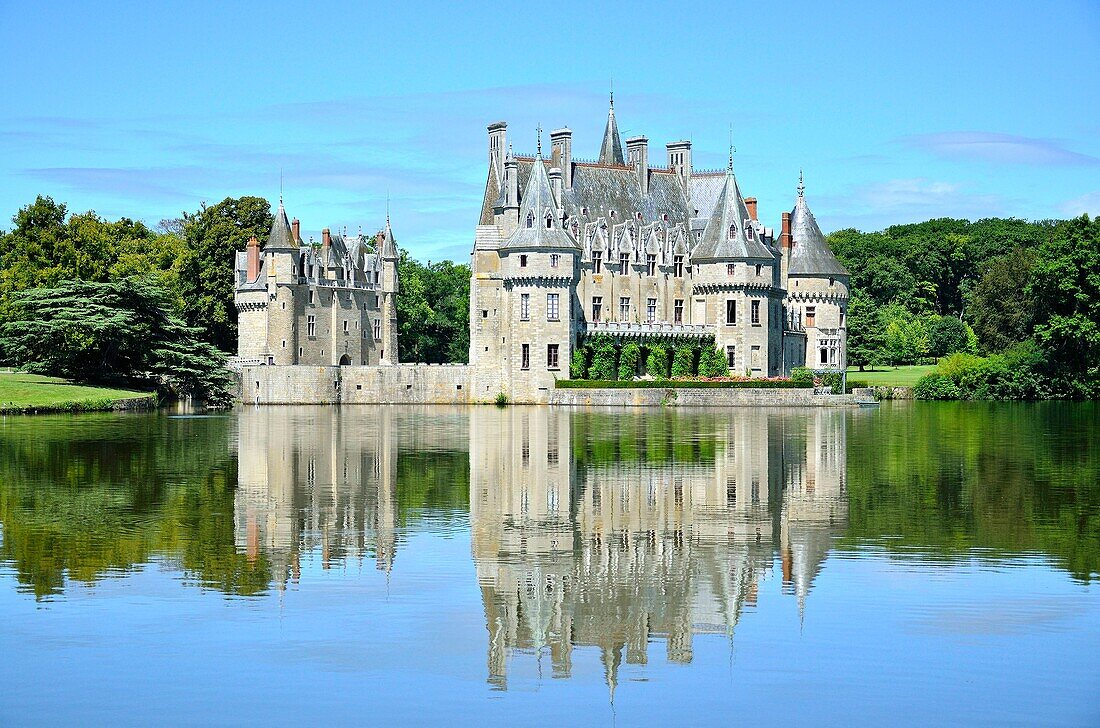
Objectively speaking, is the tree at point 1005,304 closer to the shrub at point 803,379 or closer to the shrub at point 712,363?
the shrub at point 712,363

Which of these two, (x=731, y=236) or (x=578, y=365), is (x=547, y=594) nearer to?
(x=578, y=365)

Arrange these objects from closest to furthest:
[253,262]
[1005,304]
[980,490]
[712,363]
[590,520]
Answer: [590,520]
[980,490]
[712,363]
[253,262]
[1005,304]

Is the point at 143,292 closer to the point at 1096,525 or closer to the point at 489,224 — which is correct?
the point at 489,224

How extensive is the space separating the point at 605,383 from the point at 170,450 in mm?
35576

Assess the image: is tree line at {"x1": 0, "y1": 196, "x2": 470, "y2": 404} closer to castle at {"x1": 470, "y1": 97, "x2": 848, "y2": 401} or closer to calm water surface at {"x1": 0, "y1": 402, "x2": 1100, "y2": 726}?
A: castle at {"x1": 470, "y1": 97, "x2": 848, "y2": 401}

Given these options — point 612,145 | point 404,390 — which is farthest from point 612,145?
point 404,390

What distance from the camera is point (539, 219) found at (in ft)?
230

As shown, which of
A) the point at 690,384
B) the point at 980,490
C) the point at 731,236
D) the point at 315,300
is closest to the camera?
the point at 980,490

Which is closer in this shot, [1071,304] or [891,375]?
[1071,304]

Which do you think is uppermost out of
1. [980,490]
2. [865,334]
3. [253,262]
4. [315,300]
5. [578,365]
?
[253,262]

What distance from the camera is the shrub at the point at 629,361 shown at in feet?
235

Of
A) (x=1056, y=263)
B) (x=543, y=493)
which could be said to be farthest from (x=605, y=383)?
(x=543, y=493)

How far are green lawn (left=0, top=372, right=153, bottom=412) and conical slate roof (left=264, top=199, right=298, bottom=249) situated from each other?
1656cm

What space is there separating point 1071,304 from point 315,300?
128 ft
